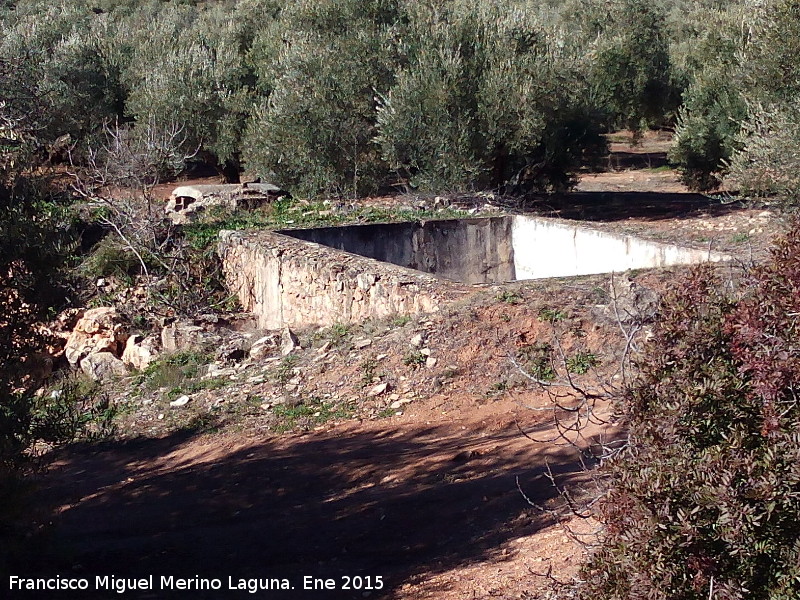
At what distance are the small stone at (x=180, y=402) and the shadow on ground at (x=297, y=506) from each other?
2.57ft

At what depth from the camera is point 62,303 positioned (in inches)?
273

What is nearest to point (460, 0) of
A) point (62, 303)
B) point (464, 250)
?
point (464, 250)

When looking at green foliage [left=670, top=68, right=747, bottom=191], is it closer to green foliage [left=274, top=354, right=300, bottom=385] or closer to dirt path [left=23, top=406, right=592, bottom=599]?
green foliage [left=274, top=354, right=300, bottom=385]

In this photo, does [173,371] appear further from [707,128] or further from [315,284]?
[707,128]

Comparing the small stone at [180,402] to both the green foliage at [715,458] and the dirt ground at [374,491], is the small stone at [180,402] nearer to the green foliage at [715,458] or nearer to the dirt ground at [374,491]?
the dirt ground at [374,491]

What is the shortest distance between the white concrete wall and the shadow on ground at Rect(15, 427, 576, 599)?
494 centimetres

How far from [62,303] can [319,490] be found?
7.96 feet

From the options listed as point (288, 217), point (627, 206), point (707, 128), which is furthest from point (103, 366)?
point (707, 128)

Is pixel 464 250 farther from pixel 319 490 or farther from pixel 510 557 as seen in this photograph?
pixel 510 557

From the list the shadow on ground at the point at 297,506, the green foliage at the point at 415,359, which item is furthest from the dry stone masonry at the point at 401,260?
the shadow on ground at the point at 297,506

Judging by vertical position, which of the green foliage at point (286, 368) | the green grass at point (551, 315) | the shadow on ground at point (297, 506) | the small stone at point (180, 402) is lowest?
the shadow on ground at point (297, 506)

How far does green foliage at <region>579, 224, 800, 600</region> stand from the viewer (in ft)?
11.0

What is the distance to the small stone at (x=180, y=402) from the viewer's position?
9703 mm

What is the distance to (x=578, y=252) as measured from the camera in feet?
44.5
